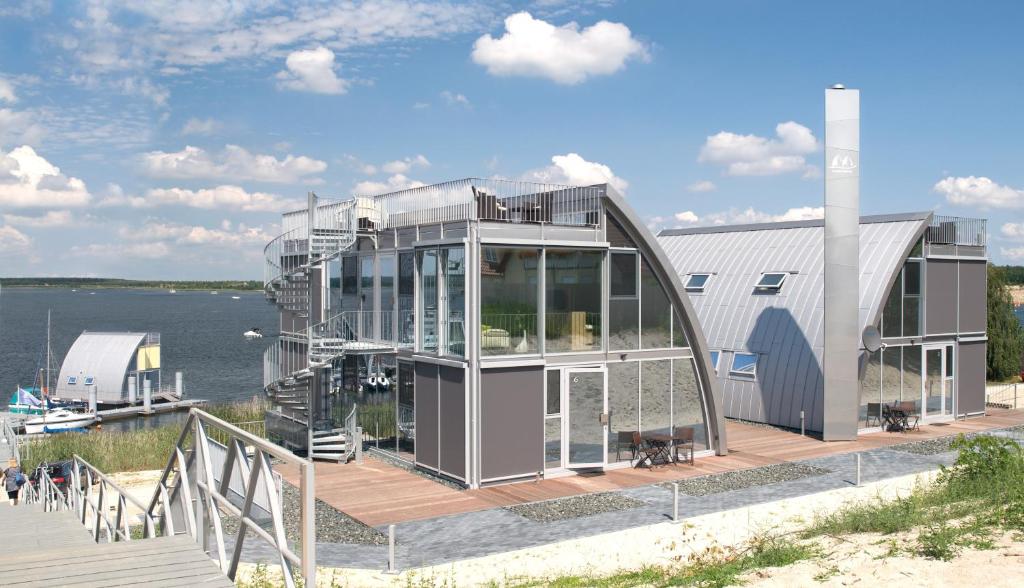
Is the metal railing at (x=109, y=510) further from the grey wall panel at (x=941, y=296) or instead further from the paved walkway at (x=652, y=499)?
the grey wall panel at (x=941, y=296)

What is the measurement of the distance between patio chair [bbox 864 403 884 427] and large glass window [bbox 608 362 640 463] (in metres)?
9.04

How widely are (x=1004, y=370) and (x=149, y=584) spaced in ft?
145

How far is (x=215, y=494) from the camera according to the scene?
7.52 m

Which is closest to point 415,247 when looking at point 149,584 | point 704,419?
point 704,419

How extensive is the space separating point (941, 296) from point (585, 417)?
14275 millimetres

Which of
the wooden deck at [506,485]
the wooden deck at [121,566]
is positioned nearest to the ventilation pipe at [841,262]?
the wooden deck at [506,485]

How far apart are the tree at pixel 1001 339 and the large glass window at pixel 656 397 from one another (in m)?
27.4

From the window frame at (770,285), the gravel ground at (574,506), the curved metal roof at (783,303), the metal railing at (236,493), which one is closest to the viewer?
the metal railing at (236,493)

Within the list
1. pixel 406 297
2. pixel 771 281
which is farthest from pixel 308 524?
pixel 771 281

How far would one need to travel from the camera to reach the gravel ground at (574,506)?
16.2m

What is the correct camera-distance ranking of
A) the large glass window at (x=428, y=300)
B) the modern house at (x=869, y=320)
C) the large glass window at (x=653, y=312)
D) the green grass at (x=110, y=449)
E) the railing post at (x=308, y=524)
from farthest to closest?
the modern house at (x=869, y=320), the green grass at (x=110, y=449), the large glass window at (x=653, y=312), the large glass window at (x=428, y=300), the railing post at (x=308, y=524)

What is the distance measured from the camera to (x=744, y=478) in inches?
763

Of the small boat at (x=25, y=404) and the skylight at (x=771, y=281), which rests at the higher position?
the skylight at (x=771, y=281)

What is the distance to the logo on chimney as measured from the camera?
23.5m
